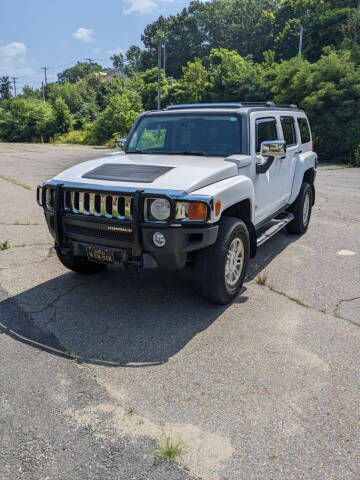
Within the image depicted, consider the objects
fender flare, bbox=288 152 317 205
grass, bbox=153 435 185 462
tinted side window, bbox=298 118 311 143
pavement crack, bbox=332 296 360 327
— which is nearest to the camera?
grass, bbox=153 435 185 462

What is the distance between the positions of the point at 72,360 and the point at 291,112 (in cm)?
496

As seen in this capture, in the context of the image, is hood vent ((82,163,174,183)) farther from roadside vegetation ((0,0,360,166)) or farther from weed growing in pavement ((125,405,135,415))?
roadside vegetation ((0,0,360,166))

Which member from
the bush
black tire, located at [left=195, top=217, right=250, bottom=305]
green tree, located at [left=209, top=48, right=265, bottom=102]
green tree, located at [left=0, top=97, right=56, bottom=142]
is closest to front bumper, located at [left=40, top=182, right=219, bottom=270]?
black tire, located at [left=195, top=217, right=250, bottom=305]

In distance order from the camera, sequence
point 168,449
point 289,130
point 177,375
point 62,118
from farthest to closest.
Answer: point 62,118
point 289,130
point 177,375
point 168,449

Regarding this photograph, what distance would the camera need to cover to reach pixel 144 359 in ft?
10.8

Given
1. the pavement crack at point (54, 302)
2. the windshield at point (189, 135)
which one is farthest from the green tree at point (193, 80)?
the pavement crack at point (54, 302)

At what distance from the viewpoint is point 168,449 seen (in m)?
2.33

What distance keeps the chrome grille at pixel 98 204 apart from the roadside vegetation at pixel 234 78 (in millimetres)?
16320

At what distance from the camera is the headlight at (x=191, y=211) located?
3.53 meters

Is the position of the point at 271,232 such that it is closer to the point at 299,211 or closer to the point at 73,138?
the point at 299,211

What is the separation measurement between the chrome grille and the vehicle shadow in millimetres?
976

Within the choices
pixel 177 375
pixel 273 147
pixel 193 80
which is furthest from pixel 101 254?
pixel 193 80

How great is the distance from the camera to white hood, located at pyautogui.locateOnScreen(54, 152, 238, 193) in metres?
3.67

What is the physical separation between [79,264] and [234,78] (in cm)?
2546
